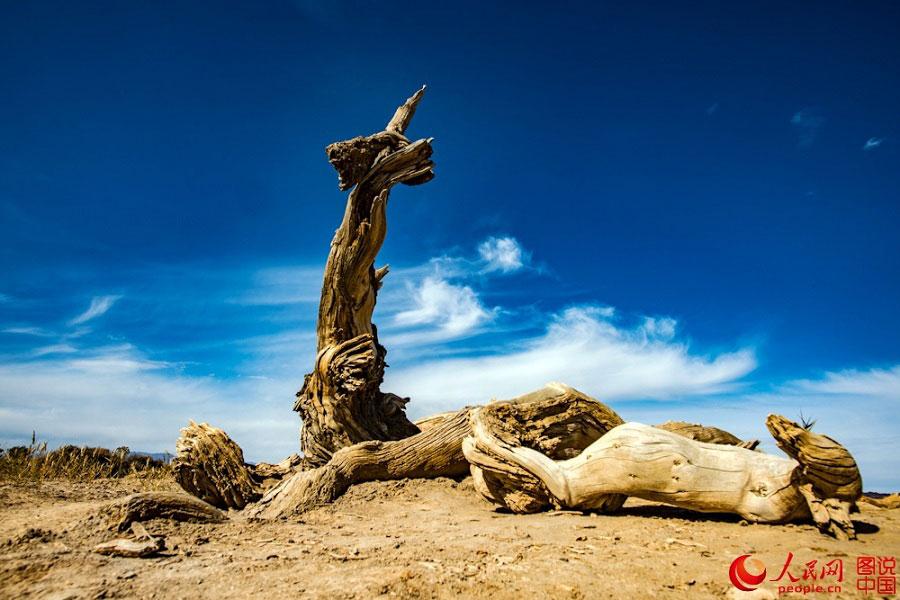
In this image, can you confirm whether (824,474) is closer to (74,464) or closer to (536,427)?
(536,427)

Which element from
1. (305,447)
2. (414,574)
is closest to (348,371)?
(305,447)

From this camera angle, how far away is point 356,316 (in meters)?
11.1

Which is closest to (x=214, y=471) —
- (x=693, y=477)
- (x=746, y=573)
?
(x=693, y=477)

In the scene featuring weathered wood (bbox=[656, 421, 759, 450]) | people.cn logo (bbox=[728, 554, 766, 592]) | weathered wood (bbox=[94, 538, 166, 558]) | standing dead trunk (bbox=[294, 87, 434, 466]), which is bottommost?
weathered wood (bbox=[94, 538, 166, 558])

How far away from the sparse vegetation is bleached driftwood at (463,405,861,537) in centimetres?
885

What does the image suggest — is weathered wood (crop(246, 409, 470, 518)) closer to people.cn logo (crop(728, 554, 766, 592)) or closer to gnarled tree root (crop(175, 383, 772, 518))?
gnarled tree root (crop(175, 383, 772, 518))

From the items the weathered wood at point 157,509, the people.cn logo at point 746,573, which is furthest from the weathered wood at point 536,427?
the weathered wood at point 157,509

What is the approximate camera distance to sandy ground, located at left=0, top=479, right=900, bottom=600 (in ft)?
13.2

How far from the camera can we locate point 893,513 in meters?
7.27

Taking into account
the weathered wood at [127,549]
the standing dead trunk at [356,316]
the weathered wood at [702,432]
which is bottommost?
the weathered wood at [127,549]

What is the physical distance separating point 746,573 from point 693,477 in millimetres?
1951

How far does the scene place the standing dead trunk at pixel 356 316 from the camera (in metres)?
10.3

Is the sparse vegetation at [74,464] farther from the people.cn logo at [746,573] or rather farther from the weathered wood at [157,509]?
the people.cn logo at [746,573]

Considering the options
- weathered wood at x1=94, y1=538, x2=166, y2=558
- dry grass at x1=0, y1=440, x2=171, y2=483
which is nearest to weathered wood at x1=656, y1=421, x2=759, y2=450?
weathered wood at x1=94, y1=538, x2=166, y2=558
